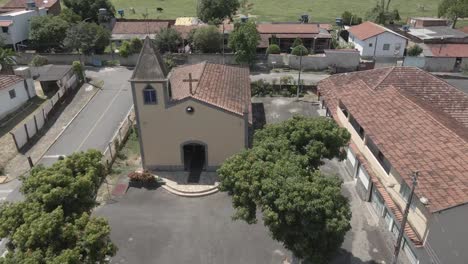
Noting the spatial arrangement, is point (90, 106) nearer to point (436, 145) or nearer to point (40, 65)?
point (40, 65)

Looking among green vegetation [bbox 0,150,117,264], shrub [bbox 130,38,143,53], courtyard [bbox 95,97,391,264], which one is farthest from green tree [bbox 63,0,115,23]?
green vegetation [bbox 0,150,117,264]

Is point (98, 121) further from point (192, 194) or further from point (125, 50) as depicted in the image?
point (125, 50)

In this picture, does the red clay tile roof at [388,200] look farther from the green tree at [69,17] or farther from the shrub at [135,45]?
the green tree at [69,17]

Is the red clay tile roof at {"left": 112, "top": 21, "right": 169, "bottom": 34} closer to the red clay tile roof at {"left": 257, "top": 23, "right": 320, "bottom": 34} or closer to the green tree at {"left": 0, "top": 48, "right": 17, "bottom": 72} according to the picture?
the red clay tile roof at {"left": 257, "top": 23, "right": 320, "bottom": 34}

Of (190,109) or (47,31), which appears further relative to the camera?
(47,31)

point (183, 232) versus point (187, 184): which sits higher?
point (187, 184)

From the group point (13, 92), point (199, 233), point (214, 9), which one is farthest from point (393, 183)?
point (214, 9)
